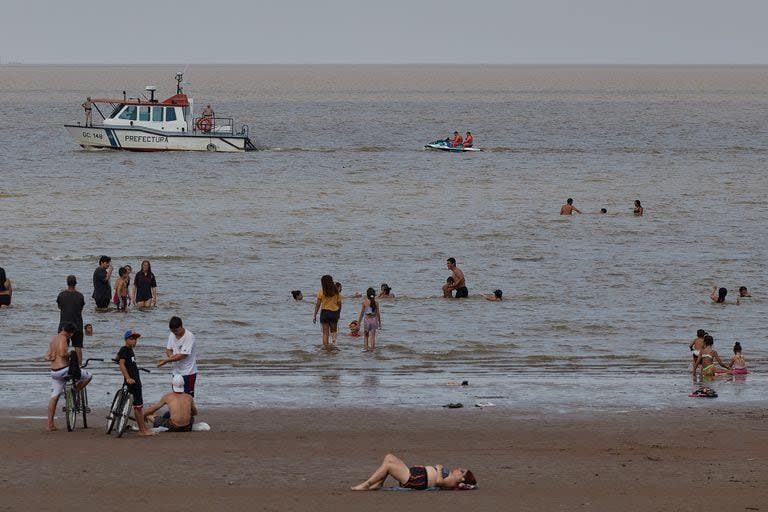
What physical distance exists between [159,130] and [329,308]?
36164 mm

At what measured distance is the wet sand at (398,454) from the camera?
1301 centimetres

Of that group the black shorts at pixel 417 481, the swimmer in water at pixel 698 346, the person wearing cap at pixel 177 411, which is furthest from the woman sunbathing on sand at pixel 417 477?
the swimmer in water at pixel 698 346

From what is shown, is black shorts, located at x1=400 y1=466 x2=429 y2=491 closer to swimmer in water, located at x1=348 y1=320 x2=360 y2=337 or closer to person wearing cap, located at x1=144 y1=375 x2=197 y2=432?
person wearing cap, located at x1=144 y1=375 x2=197 y2=432

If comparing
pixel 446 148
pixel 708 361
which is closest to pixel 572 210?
pixel 708 361

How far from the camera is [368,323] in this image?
70.6ft

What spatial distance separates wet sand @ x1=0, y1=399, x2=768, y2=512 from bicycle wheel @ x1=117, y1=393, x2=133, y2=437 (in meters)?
0.13

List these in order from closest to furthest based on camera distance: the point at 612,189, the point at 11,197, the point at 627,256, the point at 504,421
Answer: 1. the point at 504,421
2. the point at 627,256
3. the point at 11,197
4. the point at 612,189

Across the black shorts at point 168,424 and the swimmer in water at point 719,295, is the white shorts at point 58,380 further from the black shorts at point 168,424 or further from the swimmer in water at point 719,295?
the swimmer in water at point 719,295

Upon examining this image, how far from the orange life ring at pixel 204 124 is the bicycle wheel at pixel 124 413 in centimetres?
4455

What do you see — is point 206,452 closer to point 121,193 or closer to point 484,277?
point 484,277

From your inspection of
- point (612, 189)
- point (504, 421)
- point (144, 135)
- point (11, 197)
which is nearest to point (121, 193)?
point (11, 197)

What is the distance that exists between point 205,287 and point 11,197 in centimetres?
2059

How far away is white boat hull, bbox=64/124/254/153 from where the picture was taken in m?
56.7

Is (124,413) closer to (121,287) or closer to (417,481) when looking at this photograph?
(417,481)
